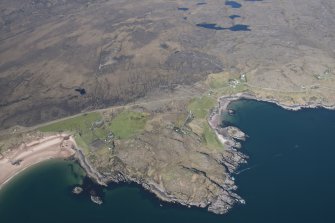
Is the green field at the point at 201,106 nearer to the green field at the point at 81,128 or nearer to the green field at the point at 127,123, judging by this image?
the green field at the point at 127,123

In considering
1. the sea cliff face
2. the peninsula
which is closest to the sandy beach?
the peninsula

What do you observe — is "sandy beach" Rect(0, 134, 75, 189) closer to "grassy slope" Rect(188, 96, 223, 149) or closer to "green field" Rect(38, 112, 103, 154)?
"green field" Rect(38, 112, 103, 154)

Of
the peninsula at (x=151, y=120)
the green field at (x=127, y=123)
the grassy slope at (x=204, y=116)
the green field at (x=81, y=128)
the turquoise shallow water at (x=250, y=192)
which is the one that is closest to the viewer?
the turquoise shallow water at (x=250, y=192)

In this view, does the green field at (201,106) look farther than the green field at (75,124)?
Yes

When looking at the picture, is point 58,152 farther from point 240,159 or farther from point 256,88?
point 256,88

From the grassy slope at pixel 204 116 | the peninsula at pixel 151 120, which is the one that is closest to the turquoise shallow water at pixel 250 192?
the peninsula at pixel 151 120

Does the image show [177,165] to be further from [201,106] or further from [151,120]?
[201,106]
